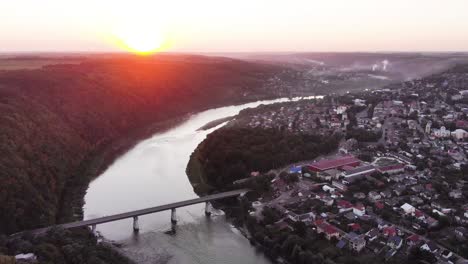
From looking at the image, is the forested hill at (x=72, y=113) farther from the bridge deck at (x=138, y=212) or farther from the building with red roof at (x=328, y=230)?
the building with red roof at (x=328, y=230)

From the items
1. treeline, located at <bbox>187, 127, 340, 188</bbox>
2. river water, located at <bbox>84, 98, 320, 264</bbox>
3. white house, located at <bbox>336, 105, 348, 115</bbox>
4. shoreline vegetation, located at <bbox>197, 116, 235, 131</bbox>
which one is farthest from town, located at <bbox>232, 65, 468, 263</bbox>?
shoreline vegetation, located at <bbox>197, 116, 235, 131</bbox>

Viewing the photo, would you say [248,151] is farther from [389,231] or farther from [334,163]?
Answer: [389,231]

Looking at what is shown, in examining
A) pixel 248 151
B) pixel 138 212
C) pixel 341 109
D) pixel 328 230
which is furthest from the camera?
pixel 341 109

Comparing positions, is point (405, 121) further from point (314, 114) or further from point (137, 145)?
point (137, 145)

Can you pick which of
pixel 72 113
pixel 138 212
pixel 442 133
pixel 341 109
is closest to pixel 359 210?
pixel 138 212

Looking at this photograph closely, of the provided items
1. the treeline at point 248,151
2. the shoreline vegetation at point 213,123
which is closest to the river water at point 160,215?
the treeline at point 248,151

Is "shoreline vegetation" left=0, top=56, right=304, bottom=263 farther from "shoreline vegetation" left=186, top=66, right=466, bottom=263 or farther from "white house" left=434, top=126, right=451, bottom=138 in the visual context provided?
"white house" left=434, top=126, right=451, bottom=138

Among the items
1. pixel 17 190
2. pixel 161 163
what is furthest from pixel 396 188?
pixel 17 190
